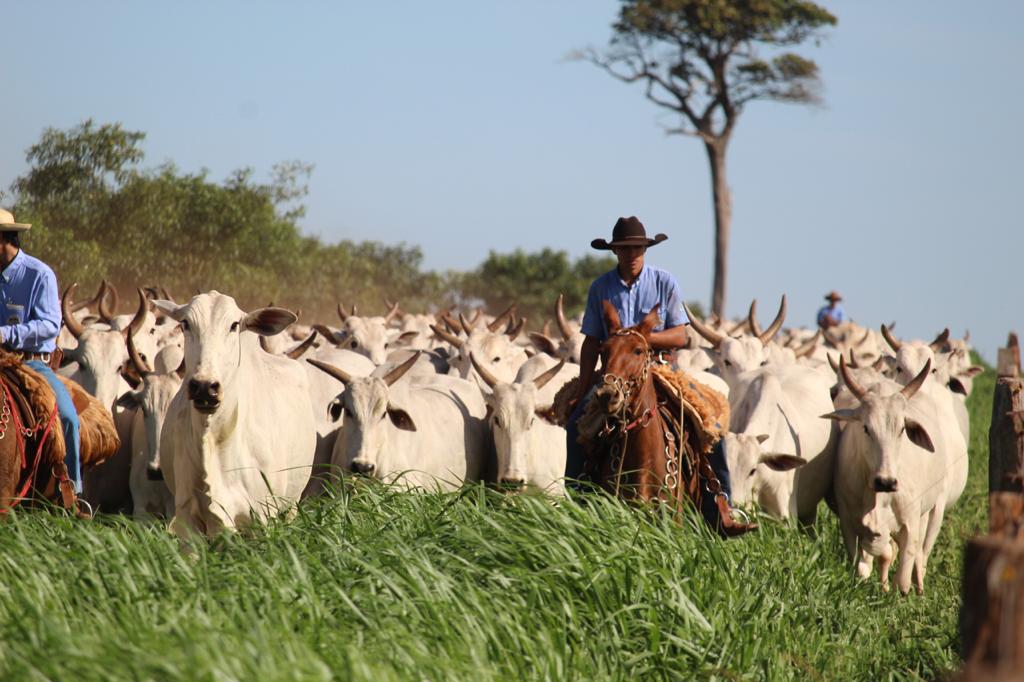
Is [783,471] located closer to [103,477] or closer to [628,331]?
[628,331]

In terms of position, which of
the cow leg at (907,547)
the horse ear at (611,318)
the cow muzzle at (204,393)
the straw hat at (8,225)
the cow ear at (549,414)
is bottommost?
the cow leg at (907,547)

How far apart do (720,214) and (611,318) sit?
2887cm

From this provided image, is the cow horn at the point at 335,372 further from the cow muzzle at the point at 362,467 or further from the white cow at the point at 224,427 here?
the white cow at the point at 224,427

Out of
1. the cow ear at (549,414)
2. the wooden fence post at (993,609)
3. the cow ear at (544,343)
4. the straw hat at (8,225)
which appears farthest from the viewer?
the cow ear at (544,343)

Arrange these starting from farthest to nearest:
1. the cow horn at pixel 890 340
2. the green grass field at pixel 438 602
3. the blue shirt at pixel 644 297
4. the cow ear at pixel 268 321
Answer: the cow horn at pixel 890 340 < the blue shirt at pixel 644 297 < the cow ear at pixel 268 321 < the green grass field at pixel 438 602

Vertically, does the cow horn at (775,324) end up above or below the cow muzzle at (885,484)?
above

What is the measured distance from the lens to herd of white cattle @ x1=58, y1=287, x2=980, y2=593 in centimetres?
738

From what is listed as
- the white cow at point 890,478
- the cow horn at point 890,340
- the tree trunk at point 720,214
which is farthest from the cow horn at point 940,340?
the tree trunk at point 720,214

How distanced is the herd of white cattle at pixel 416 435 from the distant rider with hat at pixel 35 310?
1.68ft

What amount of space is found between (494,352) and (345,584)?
325 inches

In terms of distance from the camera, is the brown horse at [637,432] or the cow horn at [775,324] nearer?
the brown horse at [637,432]

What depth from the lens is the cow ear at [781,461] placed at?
29.5ft

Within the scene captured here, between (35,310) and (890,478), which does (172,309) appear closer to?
(35,310)

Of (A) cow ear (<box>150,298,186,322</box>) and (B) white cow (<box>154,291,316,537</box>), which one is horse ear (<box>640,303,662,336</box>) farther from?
(A) cow ear (<box>150,298,186,322</box>)
